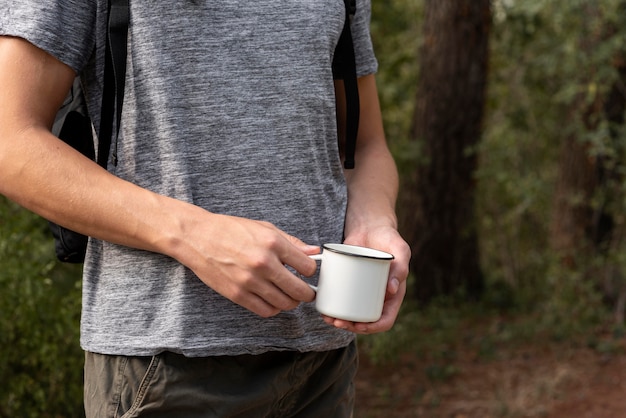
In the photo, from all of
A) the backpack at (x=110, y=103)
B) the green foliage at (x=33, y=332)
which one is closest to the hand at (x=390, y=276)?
the backpack at (x=110, y=103)

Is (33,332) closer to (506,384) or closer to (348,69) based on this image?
(348,69)

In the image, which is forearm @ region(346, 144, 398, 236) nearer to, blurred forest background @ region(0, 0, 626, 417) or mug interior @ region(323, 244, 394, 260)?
mug interior @ region(323, 244, 394, 260)

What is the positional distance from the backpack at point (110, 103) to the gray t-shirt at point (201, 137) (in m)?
0.03

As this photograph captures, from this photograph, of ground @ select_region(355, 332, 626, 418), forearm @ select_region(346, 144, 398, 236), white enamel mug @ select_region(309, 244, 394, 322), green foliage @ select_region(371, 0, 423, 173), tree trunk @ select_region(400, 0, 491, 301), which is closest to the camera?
white enamel mug @ select_region(309, 244, 394, 322)

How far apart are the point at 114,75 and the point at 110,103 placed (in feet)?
0.18

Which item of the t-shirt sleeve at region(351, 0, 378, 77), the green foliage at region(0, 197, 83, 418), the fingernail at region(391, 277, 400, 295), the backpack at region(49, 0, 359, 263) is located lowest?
the green foliage at region(0, 197, 83, 418)

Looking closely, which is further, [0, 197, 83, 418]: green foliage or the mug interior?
[0, 197, 83, 418]: green foliage

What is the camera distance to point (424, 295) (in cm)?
653

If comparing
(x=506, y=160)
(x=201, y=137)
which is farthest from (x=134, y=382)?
(x=506, y=160)

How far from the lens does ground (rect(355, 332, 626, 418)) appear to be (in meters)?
4.54

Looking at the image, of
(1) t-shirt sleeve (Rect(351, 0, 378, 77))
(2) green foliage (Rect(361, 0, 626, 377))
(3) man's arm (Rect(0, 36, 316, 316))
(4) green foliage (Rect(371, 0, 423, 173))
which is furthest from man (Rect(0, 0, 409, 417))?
(4) green foliage (Rect(371, 0, 423, 173))

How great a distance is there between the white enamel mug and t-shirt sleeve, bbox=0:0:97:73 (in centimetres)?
53

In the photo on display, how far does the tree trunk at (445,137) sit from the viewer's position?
6.08 meters

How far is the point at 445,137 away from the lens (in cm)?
622
